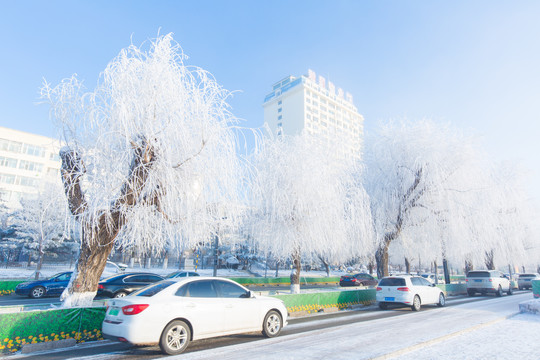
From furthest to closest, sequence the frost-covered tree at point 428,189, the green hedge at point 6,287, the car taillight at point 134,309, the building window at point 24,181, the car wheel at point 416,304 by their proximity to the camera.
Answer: the building window at point 24,181, the green hedge at point 6,287, the frost-covered tree at point 428,189, the car wheel at point 416,304, the car taillight at point 134,309

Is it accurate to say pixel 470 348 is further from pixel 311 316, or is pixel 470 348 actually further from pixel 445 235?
pixel 445 235

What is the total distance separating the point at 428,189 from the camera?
17.0m

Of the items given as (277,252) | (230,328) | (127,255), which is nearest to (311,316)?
(277,252)

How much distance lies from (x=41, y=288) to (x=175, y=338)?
1467 cm

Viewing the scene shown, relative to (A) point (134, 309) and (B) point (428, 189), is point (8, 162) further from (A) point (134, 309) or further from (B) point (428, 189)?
(B) point (428, 189)

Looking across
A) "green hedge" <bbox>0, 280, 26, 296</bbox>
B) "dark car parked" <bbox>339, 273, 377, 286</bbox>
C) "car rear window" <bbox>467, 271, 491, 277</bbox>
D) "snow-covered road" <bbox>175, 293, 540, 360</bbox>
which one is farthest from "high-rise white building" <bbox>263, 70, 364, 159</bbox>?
"snow-covered road" <bbox>175, 293, 540, 360</bbox>

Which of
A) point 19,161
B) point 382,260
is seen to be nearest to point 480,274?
point 382,260

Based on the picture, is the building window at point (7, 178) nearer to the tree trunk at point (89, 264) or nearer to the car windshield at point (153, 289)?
the tree trunk at point (89, 264)

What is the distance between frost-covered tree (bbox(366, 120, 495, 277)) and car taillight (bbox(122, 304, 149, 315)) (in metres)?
14.3

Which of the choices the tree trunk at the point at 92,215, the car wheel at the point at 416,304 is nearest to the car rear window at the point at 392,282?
the car wheel at the point at 416,304

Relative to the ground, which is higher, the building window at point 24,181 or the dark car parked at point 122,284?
the building window at point 24,181

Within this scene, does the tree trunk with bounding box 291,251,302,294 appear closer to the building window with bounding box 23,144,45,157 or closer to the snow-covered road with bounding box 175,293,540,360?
the snow-covered road with bounding box 175,293,540,360

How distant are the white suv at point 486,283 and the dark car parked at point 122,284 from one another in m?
20.6

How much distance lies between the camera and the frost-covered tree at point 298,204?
14680 mm
